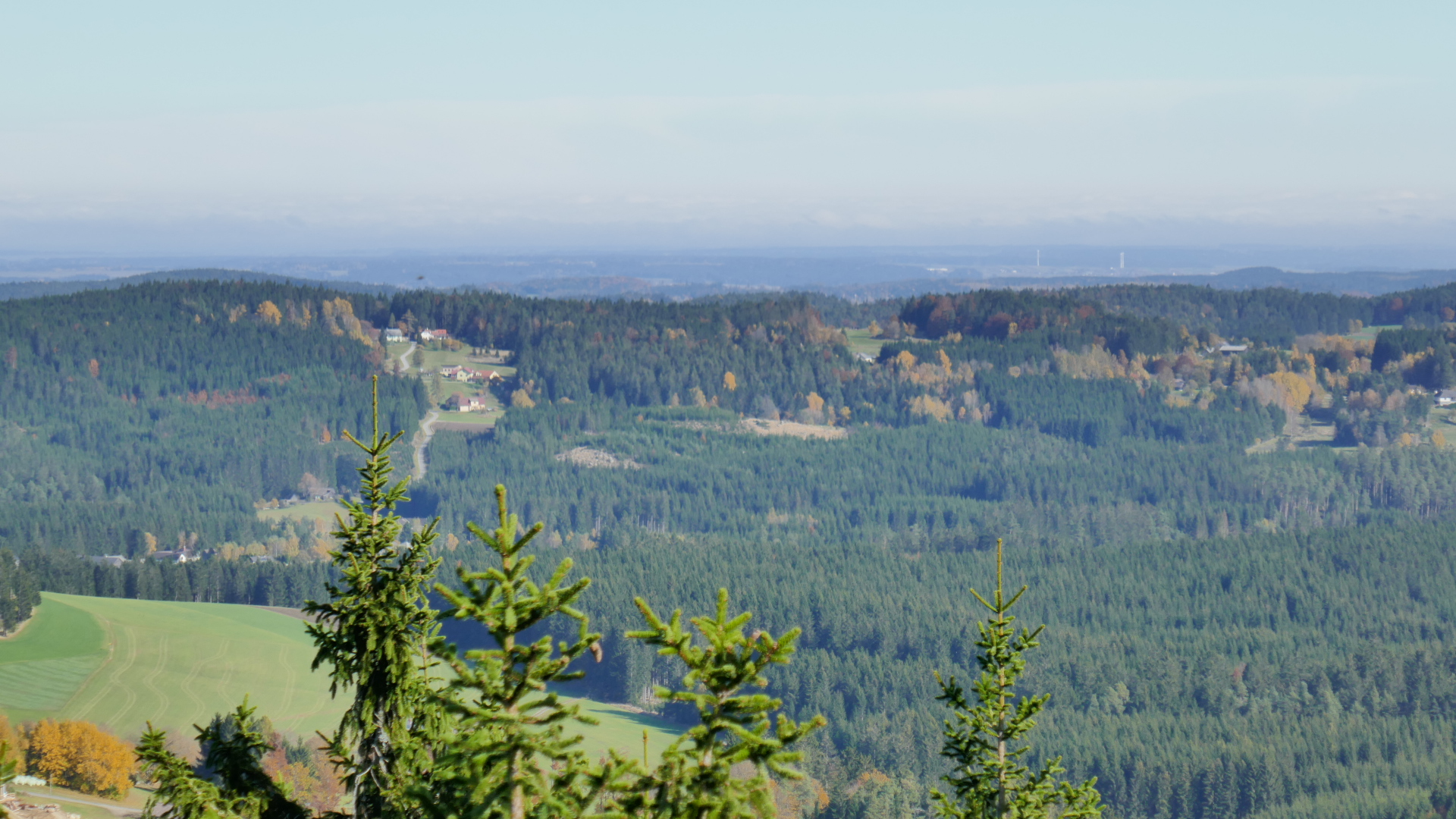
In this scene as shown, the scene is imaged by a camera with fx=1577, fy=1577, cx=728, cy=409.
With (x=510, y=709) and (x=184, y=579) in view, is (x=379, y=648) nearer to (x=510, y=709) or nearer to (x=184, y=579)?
(x=510, y=709)

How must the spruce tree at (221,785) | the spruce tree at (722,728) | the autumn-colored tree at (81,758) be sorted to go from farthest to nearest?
the autumn-colored tree at (81,758) < the spruce tree at (221,785) < the spruce tree at (722,728)

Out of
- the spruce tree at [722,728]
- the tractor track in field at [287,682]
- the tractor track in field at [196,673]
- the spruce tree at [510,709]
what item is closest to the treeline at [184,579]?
the tractor track in field at [287,682]

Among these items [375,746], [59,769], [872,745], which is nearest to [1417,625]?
[872,745]

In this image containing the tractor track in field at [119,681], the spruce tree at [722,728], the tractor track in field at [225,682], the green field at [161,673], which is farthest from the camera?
the tractor track in field at [225,682]

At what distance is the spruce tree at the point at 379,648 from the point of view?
20.5 meters

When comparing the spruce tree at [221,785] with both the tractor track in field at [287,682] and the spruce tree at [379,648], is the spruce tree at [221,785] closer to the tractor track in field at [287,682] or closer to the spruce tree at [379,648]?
the spruce tree at [379,648]

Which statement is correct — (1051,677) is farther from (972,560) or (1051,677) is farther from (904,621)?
(972,560)

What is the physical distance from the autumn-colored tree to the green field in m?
7.89

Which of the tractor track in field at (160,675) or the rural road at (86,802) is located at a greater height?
the rural road at (86,802)

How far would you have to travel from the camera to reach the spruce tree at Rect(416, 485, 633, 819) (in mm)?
15672

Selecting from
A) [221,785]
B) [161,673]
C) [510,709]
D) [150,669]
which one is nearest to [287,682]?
[161,673]

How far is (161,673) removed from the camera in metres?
117

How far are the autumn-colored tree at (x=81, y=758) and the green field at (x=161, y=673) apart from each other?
25.9 feet

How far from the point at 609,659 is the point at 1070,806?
118 m
